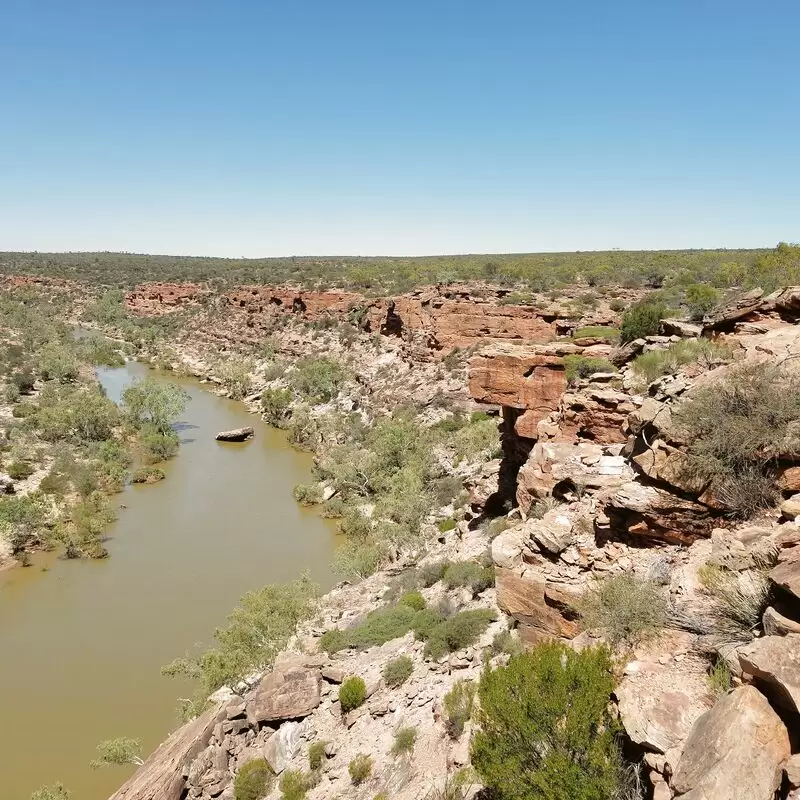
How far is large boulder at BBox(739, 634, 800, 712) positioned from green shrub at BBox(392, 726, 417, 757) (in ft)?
17.3

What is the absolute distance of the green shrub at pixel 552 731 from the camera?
4887 millimetres

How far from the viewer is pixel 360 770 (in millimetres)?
7965

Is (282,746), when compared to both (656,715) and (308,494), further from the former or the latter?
(308,494)

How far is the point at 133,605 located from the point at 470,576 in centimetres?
1241

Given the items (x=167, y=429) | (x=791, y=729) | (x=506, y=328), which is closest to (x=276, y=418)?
(x=167, y=429)

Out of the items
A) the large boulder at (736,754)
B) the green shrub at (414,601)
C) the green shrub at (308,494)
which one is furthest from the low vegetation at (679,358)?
the green shrub at (308,494)

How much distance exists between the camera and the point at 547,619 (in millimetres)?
7641

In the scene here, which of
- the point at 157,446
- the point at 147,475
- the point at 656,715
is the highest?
the point at 656,715

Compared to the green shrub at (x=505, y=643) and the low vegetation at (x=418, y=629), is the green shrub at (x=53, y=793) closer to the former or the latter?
the low vegetation at (x=418, y=629)

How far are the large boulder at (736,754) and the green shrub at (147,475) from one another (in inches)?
1137

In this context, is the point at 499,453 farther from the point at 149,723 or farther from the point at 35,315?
the point at 35,315

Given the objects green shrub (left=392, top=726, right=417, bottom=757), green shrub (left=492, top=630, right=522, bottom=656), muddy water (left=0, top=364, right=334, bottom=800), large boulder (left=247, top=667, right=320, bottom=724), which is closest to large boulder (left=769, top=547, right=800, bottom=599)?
green shrub (left=492, top=630, right=522, bottom=656)

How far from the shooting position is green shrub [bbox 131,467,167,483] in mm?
28766

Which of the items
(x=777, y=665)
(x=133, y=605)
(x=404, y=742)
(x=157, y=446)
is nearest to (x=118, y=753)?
(x=404, y=742)
